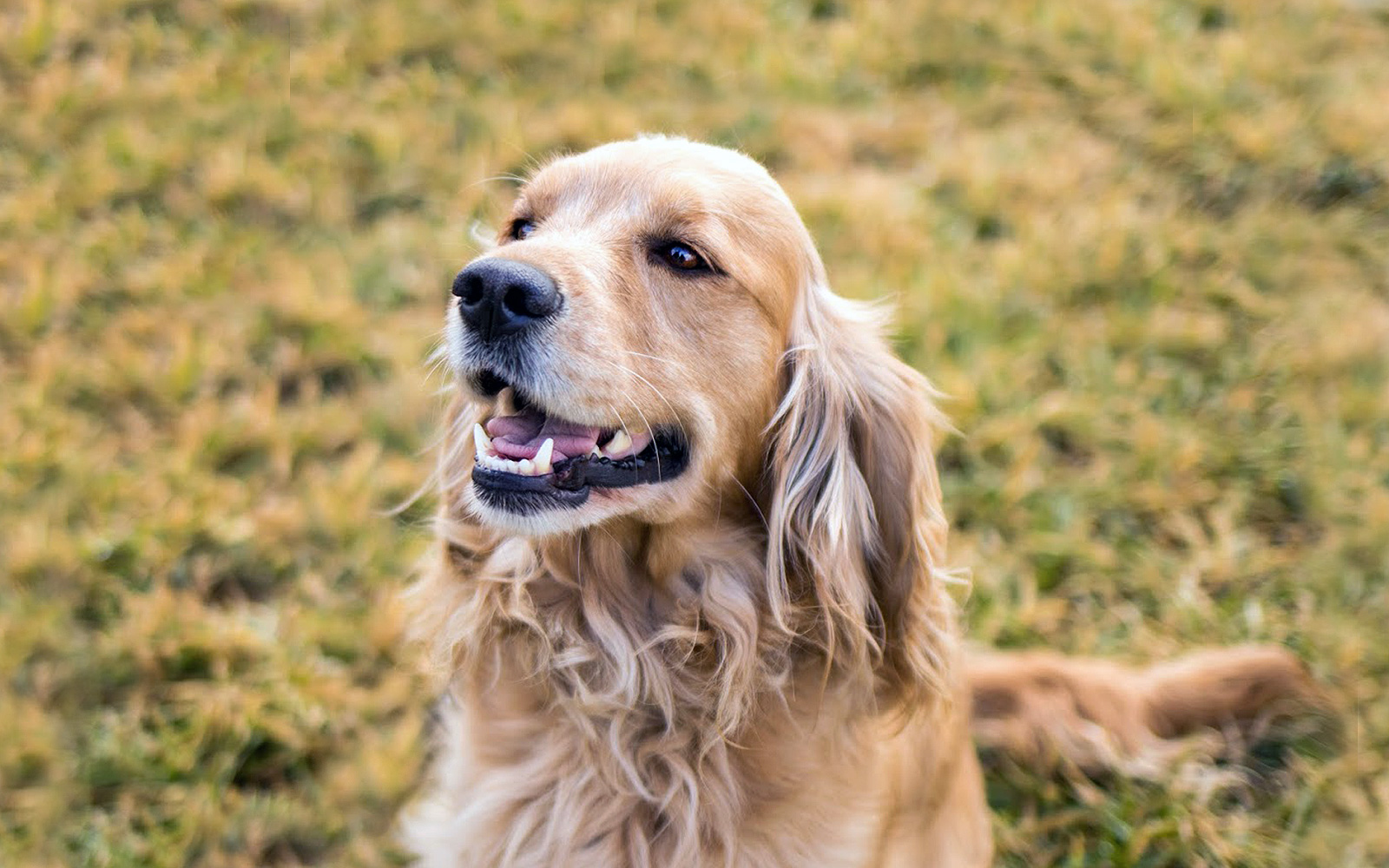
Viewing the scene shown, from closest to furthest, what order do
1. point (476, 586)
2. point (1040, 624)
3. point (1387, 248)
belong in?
point (476, 586), point (1040, 624), point (1387, 248)

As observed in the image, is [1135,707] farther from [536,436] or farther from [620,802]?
[536,436]

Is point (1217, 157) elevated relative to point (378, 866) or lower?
elevated

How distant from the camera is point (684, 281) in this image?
8.23 ft

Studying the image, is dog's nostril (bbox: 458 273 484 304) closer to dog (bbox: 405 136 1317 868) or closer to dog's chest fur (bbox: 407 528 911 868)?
dog (bbox: 405 136 1317 868)

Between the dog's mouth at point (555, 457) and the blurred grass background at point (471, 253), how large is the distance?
1.01 meters

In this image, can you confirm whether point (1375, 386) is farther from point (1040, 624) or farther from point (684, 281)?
point (684, 281)

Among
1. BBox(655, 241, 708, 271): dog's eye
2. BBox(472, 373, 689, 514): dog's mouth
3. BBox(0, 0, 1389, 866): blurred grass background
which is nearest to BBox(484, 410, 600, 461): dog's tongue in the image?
BBox(472, 373, 689, 514): dog's mouth

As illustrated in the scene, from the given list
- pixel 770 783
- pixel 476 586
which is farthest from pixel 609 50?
pixel 770 783

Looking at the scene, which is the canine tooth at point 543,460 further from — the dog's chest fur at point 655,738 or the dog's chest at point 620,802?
the dog's chest at point 620,802

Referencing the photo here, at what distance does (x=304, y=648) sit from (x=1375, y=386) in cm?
419

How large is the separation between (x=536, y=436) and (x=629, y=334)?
0.98 feet

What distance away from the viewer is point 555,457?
242cm

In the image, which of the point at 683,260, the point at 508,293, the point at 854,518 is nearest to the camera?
the point at 508,293

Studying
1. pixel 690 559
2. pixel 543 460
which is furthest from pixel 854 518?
pixel 543 460
